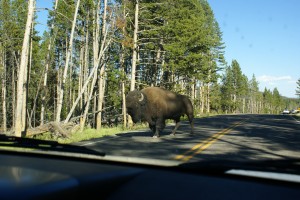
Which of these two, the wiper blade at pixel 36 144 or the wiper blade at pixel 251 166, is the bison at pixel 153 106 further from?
the wiper blade at pixel 251 166

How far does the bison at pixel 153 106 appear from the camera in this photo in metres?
14.5

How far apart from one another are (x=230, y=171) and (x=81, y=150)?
1.45 meters

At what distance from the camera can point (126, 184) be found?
2.06m

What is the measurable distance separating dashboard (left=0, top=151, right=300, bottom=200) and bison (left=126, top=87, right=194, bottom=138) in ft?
38.7

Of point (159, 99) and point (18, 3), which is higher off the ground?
point (18, 3)

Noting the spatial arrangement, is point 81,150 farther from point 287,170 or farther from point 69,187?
point 287,170

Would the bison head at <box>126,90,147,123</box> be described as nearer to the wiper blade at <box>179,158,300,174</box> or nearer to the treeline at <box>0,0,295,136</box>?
the treeline at <box>0,0,295,136</box>

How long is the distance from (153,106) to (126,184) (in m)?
12.9

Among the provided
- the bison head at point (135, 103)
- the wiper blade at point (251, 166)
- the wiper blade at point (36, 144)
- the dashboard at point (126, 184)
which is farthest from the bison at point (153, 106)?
the dashboard at point (126, 184)

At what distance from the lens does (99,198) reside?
181 centimetres

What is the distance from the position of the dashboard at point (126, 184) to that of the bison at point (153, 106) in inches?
465

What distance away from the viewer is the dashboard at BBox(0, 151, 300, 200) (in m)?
1.69

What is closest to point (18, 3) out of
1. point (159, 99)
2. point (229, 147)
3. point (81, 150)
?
point (159, 99)

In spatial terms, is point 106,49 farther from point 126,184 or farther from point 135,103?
point 126,184
